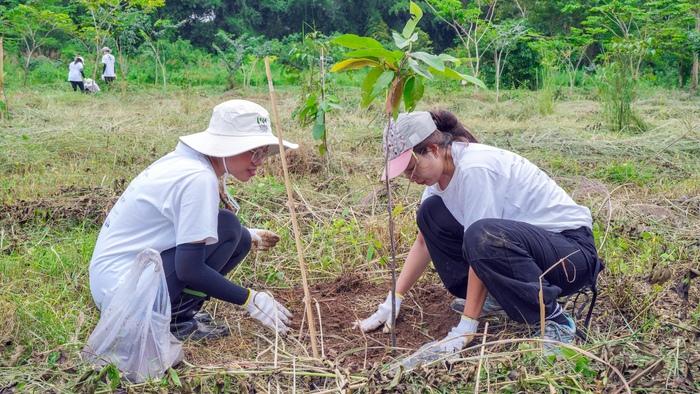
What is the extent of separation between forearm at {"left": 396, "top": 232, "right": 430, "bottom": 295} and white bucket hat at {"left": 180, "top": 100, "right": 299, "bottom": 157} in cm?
72

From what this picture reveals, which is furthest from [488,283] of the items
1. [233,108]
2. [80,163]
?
[80,163]

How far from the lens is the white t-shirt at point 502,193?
2127 mm

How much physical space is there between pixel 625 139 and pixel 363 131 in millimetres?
2309

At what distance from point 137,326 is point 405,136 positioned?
102 cm

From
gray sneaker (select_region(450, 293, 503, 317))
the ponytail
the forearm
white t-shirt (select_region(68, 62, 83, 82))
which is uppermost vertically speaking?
the ponytail

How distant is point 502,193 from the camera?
2.18 meters

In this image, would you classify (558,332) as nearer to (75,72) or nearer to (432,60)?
(432,60)

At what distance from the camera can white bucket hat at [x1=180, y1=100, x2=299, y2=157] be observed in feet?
6.82

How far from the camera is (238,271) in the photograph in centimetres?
294

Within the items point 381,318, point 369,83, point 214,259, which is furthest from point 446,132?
point 214,259

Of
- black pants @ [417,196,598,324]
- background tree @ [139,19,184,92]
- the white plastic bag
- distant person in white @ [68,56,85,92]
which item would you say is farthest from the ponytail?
distant person in white @ [68,56,85,92]

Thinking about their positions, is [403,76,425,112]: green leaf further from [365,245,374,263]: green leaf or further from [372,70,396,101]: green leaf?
[365,245,374,263]: green leaf

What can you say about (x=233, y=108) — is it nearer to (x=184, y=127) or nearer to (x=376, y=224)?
(x=376, y=224)

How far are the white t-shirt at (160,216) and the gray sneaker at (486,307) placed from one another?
1.06 meters
